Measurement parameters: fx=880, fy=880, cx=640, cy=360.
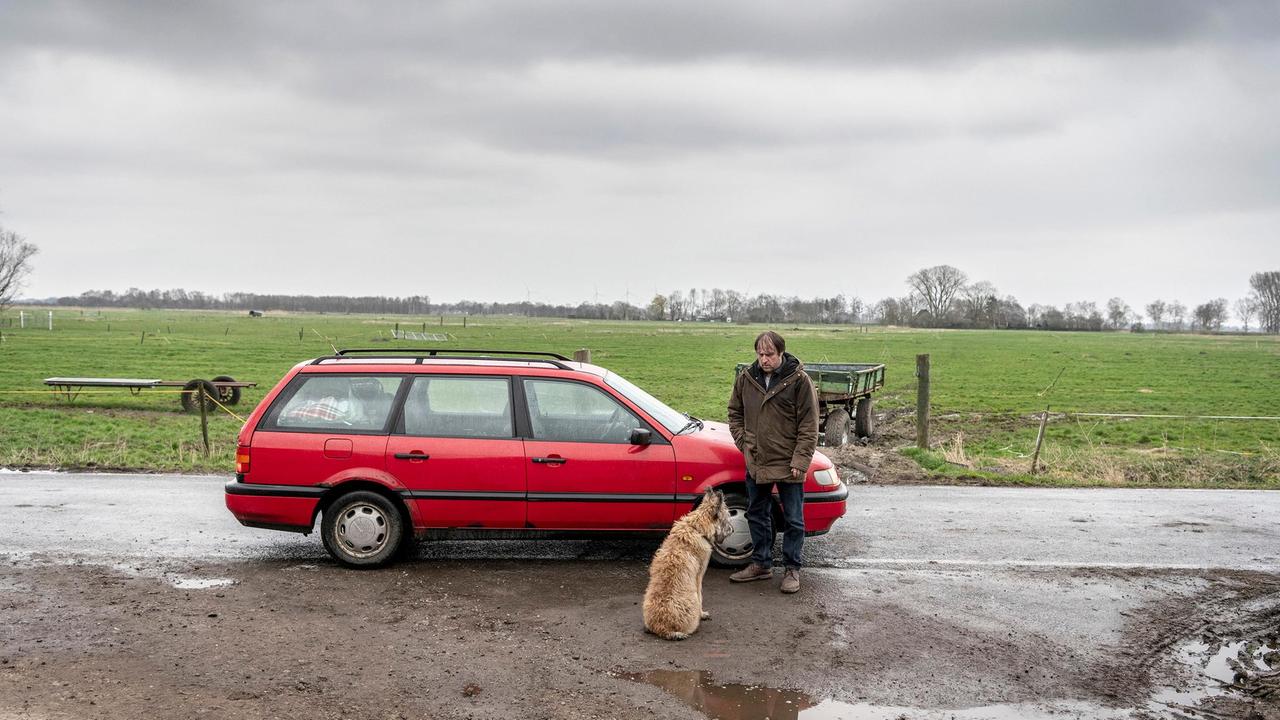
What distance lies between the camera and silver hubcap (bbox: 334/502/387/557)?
22.4 ft

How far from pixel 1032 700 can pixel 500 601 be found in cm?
338

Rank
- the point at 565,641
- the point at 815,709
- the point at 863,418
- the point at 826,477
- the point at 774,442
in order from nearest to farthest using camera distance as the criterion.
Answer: the point at 815,709, the point at 565,641, the point at 774,442, the point at 826,477, the point at 863,418

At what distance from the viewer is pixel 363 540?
22.4 feet

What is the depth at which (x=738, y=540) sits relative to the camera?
6.96 m

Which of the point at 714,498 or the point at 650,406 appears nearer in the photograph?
the point at 714,498

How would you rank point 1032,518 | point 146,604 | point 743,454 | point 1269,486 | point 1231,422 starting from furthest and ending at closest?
point 1231,422 < point 1269,486 < point 1032,518 < point 743,454 < point 146,604

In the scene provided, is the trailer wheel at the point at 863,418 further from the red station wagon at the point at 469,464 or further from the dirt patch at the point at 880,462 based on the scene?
the red station wagon at the point at 469,464

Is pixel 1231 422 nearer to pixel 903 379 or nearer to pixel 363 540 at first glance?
pixel 903 379

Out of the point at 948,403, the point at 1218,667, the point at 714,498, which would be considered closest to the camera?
the point at 1218,667

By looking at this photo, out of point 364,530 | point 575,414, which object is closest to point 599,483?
point 575,414

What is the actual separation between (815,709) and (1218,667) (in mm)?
2631

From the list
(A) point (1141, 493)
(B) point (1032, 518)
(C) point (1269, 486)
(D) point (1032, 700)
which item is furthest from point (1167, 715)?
(C) point (1269, 486)

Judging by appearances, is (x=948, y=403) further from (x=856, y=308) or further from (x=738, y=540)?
(x=856, y=308)

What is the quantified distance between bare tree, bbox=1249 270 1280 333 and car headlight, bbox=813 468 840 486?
16423cm
